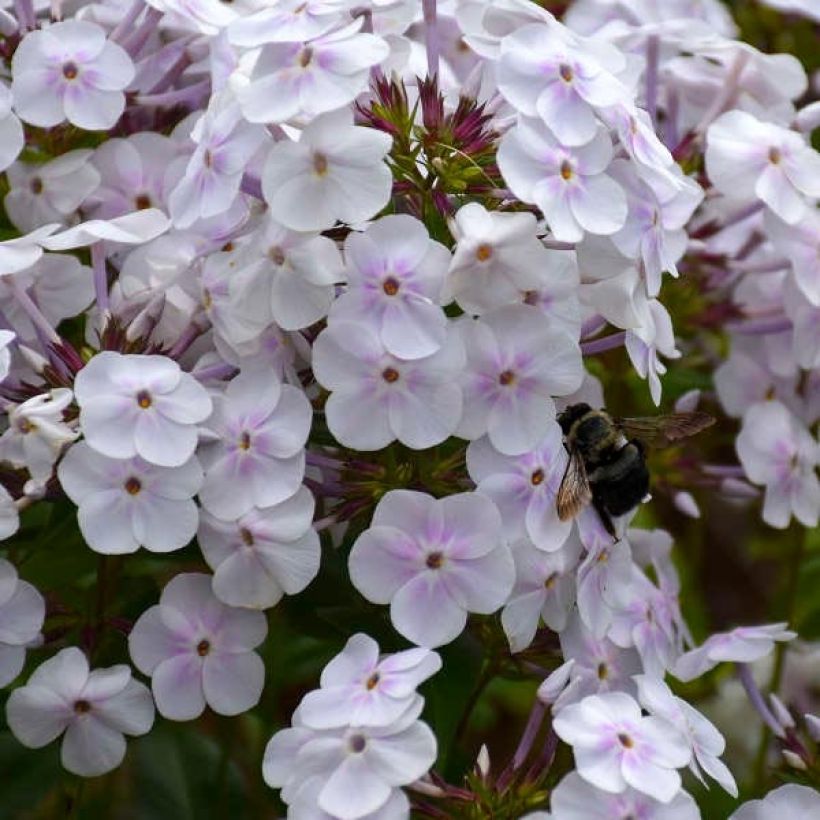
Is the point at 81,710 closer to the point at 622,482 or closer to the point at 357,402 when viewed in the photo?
the point at 357,402

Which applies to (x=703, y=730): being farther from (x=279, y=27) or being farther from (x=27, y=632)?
(x=279, y=27)

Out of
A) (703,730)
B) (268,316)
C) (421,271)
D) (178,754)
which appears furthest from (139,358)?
(178,754)

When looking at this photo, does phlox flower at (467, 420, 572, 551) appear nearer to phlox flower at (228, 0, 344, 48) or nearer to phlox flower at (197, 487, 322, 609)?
phlox flower at (197, 487, 322, 609)

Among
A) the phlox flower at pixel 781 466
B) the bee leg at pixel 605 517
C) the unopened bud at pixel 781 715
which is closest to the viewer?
the bee leg at pixel 605 517

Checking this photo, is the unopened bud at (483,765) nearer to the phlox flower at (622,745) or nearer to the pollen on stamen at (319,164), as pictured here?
the phlox flower at (622,745)

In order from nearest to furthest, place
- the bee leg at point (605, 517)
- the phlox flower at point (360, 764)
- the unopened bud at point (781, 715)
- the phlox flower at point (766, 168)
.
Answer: the phlox flower at point (360, 764) → the bee leg at point (605, 517) → the unopened bud at point (781, 715) → the phlox flower at point (766, 168)

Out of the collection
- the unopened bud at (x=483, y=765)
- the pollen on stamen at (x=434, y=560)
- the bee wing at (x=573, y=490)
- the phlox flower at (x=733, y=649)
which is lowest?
the phlox flower at (x=733, y=649)

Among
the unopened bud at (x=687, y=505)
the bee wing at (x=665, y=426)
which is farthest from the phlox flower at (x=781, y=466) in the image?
the bee wing at (x=665, y=426)
